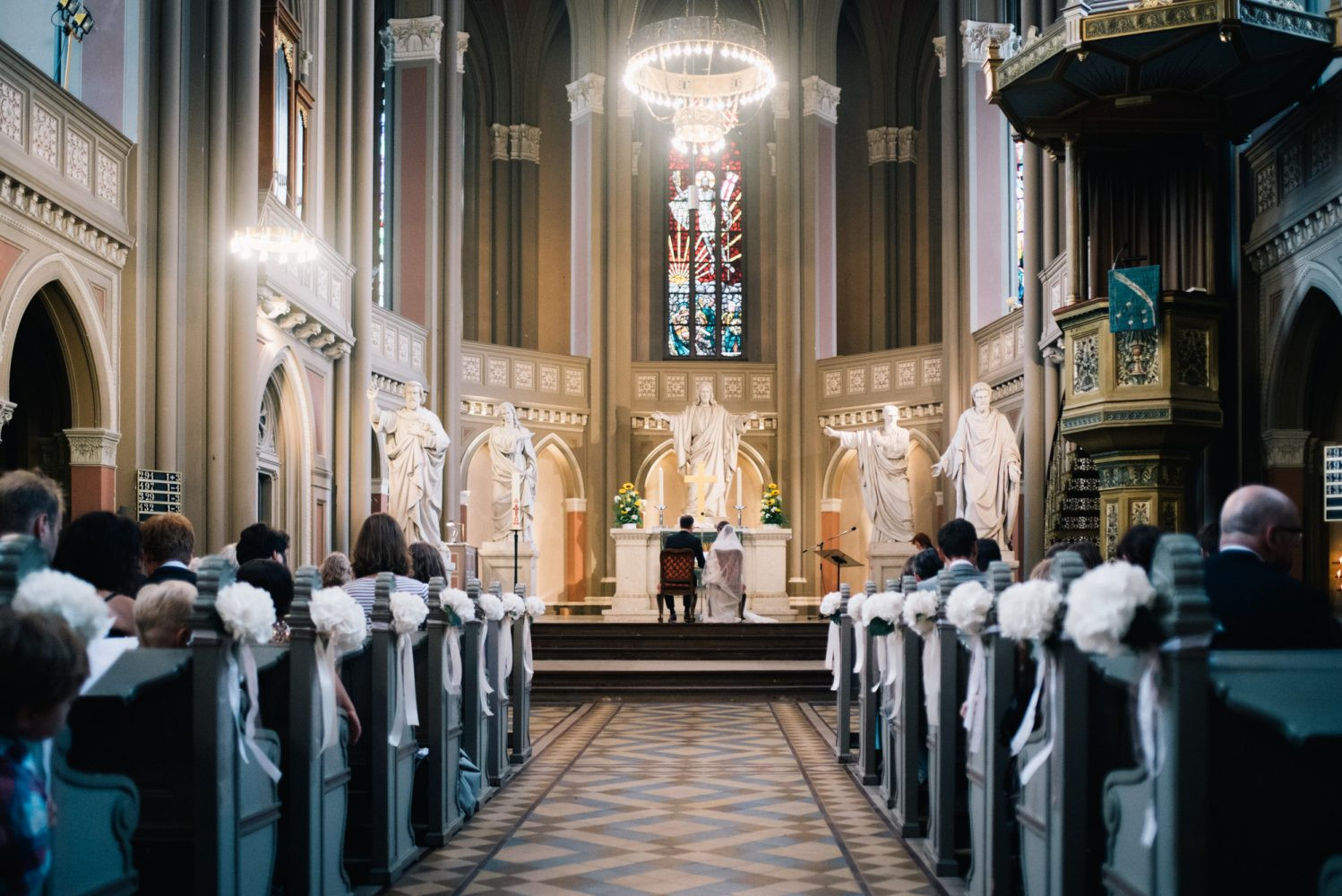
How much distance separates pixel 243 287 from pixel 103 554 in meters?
7.96

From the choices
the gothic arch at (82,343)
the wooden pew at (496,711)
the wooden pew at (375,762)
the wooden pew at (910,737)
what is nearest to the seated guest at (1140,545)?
the wooden pew at (910,737)

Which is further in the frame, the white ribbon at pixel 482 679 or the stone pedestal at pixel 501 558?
the stone pedestal at pixel 501 558

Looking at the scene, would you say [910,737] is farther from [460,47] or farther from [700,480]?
[460,47]

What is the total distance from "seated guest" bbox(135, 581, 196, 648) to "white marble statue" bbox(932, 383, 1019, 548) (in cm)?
1368

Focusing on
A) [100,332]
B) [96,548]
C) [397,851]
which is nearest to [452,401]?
[100,332]

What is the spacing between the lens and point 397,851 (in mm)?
6027

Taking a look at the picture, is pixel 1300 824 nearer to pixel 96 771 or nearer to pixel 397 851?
pixel 96 771

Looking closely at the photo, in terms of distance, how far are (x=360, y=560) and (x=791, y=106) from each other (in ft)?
56.8

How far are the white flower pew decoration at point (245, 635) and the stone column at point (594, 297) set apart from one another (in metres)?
17.5

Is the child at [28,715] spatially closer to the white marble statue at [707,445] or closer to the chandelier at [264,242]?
the chandelier at [264,242]

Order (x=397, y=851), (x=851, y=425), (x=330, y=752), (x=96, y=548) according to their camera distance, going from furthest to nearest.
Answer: (x=851, y=425) → (x=397, y=851) → (x=330, y=752) → (x=96, y=548)

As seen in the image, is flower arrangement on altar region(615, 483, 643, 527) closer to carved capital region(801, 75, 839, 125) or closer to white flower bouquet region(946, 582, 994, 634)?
carved capital region(801, 75, 839, 125)

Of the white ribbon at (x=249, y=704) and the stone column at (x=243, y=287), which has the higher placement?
the stone column at (x=243, y=287)

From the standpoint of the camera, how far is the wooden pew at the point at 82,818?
321 centimetres
